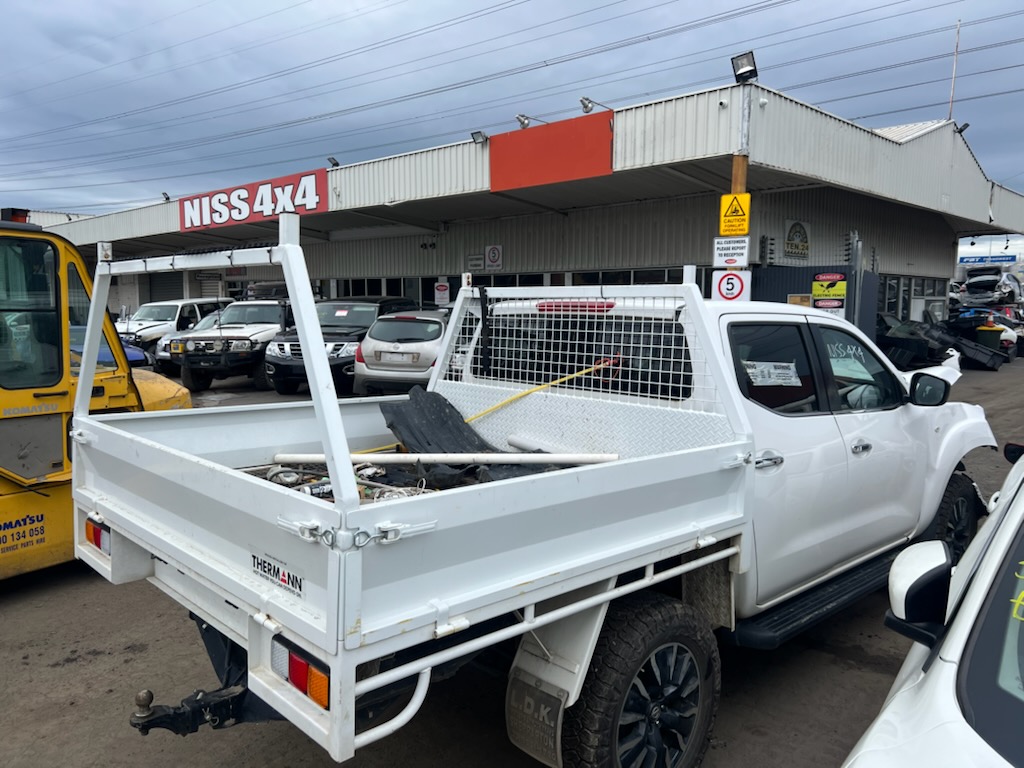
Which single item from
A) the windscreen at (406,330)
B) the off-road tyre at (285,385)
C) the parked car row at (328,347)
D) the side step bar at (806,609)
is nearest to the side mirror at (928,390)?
the side step bar at (806,609)

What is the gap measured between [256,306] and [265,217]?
206 inches

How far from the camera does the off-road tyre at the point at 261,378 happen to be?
1413 centimetres

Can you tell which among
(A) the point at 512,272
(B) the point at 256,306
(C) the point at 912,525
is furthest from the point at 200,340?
(C) the point at 912,525

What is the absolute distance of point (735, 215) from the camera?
9969mm

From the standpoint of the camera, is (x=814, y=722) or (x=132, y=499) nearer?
(x=132, y=499)

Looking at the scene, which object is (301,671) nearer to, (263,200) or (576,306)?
(576,306)

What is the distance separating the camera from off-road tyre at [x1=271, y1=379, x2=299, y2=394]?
496 inches

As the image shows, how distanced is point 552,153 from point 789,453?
37.9ft

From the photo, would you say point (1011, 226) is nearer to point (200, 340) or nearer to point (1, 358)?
point (200, 340)

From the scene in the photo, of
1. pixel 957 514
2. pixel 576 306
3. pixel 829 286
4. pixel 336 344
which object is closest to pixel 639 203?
pixel 829 286

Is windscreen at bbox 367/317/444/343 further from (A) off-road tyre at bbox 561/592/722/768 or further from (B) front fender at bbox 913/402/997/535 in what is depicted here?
(A) off-road tyre at bbox 561/592/722/768

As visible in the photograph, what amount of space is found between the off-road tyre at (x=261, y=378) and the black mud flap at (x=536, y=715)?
40.6ft

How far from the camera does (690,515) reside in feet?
9.57

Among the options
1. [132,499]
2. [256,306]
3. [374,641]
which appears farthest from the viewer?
[256,306]
